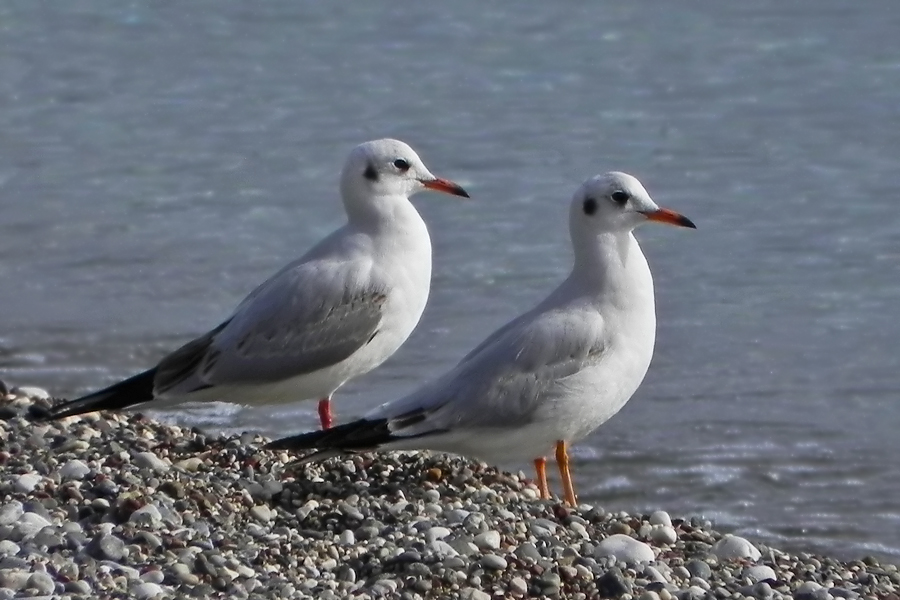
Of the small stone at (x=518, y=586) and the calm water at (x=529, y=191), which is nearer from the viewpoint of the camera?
the small stone at (x=518, y=586)

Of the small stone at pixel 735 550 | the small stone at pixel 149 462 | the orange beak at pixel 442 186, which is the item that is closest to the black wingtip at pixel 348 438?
the small stone at pixel 149 462

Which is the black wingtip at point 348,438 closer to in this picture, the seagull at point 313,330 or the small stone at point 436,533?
the small stone at point 436,533

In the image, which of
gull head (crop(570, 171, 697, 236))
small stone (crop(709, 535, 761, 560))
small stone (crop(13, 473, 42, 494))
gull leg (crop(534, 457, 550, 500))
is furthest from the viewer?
gull head (crop(570, 171, 697, 236))

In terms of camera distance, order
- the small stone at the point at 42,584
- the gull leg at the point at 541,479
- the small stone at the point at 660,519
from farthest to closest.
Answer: the gull leg at the point at 541,479 < the small stone at the point at 660,519 < the small stone at the point at 42,584

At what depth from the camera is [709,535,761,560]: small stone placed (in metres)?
→ 6.36

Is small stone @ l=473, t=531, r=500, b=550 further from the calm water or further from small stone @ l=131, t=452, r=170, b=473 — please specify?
the calm water

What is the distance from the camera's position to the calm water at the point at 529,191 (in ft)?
28.5

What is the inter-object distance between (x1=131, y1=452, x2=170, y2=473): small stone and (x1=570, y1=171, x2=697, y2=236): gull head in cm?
189

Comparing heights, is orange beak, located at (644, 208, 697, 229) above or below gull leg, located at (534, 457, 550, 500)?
above

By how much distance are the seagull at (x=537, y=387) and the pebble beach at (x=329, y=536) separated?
0.75ft

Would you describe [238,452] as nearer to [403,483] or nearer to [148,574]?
[403,483]

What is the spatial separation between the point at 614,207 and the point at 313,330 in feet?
4.48

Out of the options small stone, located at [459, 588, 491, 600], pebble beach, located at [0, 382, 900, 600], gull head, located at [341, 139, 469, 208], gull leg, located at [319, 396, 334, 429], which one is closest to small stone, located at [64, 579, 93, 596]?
pebble beach, located at [0, 382, 900, 600]

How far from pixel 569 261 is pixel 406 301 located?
13.7ft
